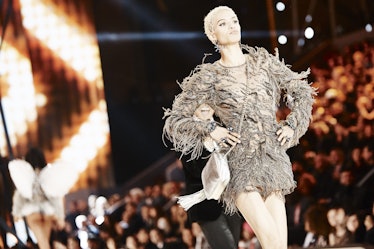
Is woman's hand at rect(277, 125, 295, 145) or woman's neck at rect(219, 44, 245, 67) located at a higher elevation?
woman's neck at rect(219, 44, 245, 67)

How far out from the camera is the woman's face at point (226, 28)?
351 centimetres

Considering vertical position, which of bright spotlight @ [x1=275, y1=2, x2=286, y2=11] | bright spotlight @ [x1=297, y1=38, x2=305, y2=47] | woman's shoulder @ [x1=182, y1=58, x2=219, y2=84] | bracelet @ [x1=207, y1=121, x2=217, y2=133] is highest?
bright spotlight @ [x1=275, y1=2, x2=286, y2=11]

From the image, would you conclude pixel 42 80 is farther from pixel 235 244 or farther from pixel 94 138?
pixel 235 244

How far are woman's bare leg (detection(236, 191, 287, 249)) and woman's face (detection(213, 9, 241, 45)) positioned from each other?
0.67 meters

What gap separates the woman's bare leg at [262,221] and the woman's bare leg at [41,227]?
298cm

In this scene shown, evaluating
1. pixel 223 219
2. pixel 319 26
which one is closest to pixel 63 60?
pixel 319 26

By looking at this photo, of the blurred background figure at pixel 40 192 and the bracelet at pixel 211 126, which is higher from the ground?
the bracelet at pixel 211 126

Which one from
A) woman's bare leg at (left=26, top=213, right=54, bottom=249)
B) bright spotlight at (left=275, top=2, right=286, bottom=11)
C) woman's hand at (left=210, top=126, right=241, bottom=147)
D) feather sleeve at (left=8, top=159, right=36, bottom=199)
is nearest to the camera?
woman's hand at (left=210, top=126, right=241, bottom=147)

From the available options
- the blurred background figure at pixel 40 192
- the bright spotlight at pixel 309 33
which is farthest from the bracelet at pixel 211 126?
the blurred background figure at pixel 40 192

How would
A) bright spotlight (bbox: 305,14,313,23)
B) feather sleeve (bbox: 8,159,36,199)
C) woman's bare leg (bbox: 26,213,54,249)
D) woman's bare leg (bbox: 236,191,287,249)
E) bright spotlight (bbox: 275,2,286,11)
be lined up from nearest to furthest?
woman's bare leg (bbox: 236,191,287,249) → bright spotlight (bbox: 275,2,286,11) → bright spotlight (bbox: 305,14,313,23) → feather sleeve (bbox: 8,159,36,199) → woman's bare leg (bbox: 26,213,54,249)

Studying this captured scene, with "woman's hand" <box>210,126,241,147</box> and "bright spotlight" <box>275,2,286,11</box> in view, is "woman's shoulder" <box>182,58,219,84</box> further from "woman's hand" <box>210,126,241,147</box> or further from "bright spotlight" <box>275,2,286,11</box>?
"bright spotlight" <box>275,2,286,11</box>

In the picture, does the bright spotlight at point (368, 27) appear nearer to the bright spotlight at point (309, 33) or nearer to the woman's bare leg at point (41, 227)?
the bright spotlight at point (309, 33)

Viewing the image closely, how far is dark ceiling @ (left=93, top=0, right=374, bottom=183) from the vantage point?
5.76 m

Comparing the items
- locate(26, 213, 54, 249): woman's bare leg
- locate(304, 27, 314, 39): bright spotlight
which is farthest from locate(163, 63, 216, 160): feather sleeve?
locate(26, 213, 54, 249): woman's bare leg
